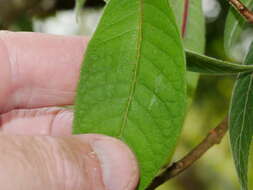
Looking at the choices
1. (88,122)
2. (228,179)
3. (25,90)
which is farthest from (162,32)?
(228,179)

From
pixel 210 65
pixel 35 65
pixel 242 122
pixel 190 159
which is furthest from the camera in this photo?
pixel 35 65

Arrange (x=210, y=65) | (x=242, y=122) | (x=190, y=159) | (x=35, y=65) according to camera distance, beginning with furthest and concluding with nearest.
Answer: (x=35, y=65)
(x=190, y=159)
(x=242, y=122)
(x=210, y=65)

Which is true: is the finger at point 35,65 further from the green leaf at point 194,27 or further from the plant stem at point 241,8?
the plant stem at point 241,8

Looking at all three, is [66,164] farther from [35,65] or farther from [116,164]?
[35,65]

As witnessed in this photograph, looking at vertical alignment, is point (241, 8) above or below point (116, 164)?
above

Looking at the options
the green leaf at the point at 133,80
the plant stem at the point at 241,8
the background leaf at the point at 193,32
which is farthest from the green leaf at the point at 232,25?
the green leaf at the point at 133,80

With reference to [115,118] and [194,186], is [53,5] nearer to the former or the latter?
[115,118]

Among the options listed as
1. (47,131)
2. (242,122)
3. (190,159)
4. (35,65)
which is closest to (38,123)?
(47,131)
